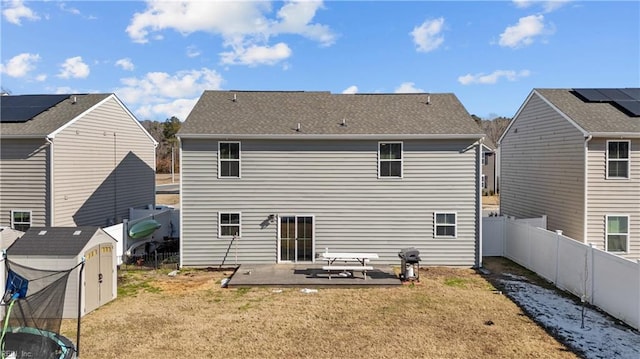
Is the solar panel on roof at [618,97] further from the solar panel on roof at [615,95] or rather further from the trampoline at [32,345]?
the trampoline at [32,345]

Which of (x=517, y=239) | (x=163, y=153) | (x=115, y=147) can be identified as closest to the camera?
(x=517, y=239)

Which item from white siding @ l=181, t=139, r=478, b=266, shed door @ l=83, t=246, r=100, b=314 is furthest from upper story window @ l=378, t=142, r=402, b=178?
shed door @ l=83, t=246, r=100, b=314

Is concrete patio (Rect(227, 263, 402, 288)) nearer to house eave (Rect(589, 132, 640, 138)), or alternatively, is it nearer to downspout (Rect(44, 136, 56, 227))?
downspout (Rect(44, 136, 56, 227))

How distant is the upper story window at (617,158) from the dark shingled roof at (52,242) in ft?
53.4

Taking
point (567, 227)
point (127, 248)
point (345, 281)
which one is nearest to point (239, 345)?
point (345, 281)

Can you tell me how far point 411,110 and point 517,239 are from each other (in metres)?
6.24

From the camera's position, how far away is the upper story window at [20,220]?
574 inches

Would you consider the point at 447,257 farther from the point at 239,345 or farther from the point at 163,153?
the point at 163,153

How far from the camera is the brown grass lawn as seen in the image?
761cm

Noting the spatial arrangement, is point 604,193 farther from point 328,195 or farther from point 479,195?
point 328,195

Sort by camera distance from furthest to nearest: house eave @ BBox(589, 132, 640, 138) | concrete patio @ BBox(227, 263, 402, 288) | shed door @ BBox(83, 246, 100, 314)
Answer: house eave @ BBox(589, 132, 640, 138), concrete patio @ BBox(227, 263, 402, 288), shed door @ BBox(83, 246, 100, 314)

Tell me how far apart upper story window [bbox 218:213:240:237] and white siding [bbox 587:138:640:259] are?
12219 mm

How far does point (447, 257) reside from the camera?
14180mm

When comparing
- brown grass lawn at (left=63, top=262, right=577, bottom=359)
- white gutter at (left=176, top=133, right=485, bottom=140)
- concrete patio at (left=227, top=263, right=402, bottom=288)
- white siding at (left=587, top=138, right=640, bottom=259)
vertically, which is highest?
white gutter at (left=176, top=133, right=485, bottom=140)
